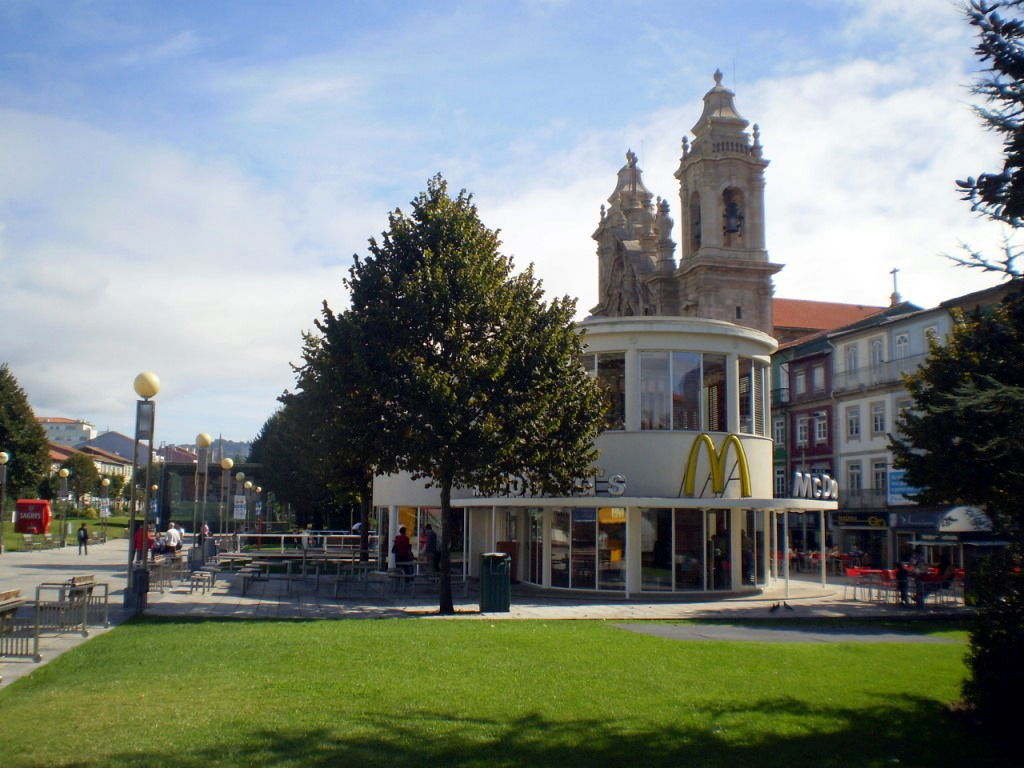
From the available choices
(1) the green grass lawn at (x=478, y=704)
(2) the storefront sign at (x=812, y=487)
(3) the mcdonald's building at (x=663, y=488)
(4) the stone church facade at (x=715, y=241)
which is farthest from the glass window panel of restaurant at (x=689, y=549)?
(4) the stone church facade at (x=715, y=241)

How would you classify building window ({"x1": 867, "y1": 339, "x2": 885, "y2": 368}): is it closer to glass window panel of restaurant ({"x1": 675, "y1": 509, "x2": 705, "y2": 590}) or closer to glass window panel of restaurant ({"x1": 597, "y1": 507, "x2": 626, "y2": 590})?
glass window panel of restaurant ({"x1": 675, "y1": 509, "x2": 705, "y2": 590})

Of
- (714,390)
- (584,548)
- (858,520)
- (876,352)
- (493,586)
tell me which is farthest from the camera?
(858,520)

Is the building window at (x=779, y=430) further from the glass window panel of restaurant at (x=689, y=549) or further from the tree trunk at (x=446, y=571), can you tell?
the tree trunk at (x=446, y=571)

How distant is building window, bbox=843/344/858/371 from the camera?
5225 cm

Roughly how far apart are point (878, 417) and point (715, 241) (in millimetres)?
19247

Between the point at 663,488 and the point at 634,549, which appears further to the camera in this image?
the point at 663,488

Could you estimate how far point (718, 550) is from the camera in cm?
2581

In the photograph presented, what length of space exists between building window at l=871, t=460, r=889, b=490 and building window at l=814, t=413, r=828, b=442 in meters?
4.41

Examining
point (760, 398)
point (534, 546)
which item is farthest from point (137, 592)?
point (760, 398)

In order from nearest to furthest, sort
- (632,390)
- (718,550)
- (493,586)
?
(493,586) < (718,550) < (632,390)

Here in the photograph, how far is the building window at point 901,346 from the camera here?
4816 centimetres

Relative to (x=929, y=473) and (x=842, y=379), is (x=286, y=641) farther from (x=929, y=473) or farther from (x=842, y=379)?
(x=842, y=379)

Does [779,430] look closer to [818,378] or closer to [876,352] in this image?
[818,378]

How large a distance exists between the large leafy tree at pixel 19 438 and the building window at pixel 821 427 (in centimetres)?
5062
